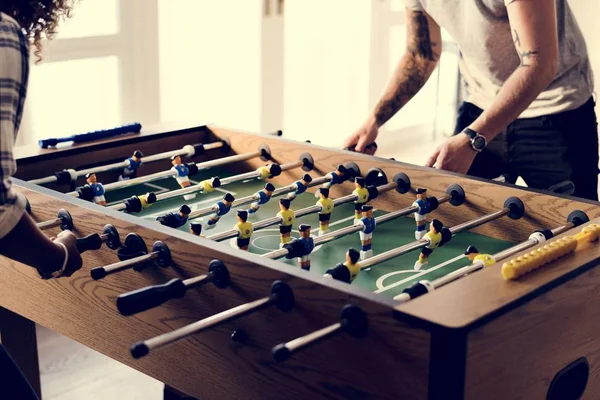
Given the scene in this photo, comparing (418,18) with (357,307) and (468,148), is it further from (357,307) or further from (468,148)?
(357,307)

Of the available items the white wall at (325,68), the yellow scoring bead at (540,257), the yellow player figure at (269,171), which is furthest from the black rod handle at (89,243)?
the white wall at (325,68)

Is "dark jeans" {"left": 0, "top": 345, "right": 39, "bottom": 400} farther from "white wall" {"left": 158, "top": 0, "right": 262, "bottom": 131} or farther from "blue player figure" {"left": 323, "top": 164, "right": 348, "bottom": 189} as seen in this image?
"white wall" {"left": 158, "top": 0, "right": 262, "bottom": 131}

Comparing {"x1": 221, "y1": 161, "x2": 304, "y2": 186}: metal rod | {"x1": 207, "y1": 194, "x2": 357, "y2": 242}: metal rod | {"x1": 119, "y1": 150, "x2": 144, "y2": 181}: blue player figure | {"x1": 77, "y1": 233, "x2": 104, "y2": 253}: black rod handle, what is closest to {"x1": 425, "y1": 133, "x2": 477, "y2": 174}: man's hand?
{"x1": 207, "y1": 194, "x2": 357, "y2": 242}: metal rod

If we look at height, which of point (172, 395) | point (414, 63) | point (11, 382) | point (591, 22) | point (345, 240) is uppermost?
point (591, 22)

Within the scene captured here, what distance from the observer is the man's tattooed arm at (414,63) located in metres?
2.79

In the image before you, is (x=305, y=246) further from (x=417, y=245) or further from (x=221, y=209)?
(x=221, y=209)

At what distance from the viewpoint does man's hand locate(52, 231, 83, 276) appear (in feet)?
5.71

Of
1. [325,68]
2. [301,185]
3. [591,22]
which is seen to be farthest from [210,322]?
[591,22]

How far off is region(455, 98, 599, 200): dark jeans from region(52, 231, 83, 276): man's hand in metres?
1.38

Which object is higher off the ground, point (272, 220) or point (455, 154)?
point (455, 154)

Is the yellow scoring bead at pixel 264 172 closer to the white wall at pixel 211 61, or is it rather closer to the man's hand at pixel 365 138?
the man's hand at pixel 365 138

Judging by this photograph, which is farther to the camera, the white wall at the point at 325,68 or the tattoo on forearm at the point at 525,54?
the white wall at the point at 325,68

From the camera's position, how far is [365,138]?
2656 mm

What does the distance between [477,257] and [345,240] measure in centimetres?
38
